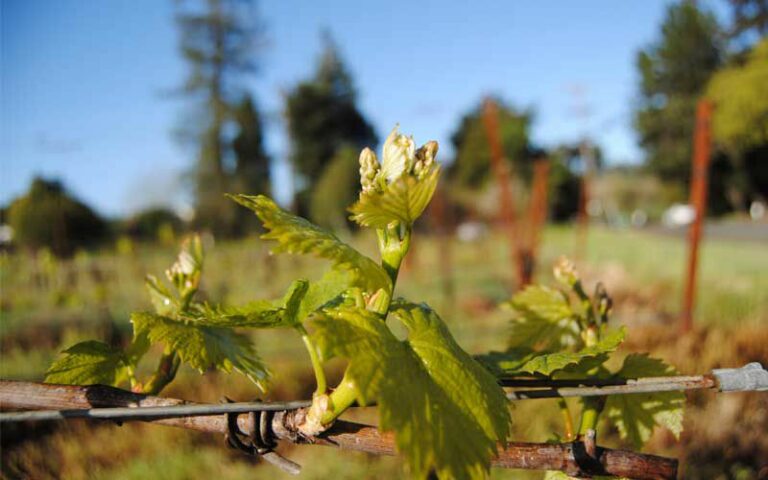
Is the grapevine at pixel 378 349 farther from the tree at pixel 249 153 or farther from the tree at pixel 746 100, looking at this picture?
the tree at pixel 249 153

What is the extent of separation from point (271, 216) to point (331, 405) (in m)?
0.13

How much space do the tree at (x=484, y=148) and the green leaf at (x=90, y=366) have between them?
2060cm

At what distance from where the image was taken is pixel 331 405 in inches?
14.6

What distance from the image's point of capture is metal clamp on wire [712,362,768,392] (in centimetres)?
40

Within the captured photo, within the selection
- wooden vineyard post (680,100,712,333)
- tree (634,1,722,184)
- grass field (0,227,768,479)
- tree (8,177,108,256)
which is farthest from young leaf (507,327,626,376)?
tree (634,1,722,184)

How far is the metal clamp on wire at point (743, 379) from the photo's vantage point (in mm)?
401

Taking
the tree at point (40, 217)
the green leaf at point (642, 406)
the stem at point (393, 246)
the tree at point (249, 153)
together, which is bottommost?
the green leaf at point (642, 406)

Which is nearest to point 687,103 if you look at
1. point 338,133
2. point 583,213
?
point 338,133

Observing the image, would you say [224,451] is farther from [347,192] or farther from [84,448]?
[347,192]

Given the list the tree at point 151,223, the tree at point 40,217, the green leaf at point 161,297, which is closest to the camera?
the green leaf at point 161,297

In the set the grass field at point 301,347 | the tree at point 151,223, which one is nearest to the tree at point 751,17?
the grass field at point 301,347

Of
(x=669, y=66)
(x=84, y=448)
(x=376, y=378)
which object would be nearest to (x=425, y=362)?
(x=376, y=378)

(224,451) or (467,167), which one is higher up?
(467,167)

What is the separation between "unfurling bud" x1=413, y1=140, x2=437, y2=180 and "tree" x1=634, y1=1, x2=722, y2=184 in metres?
17.8
